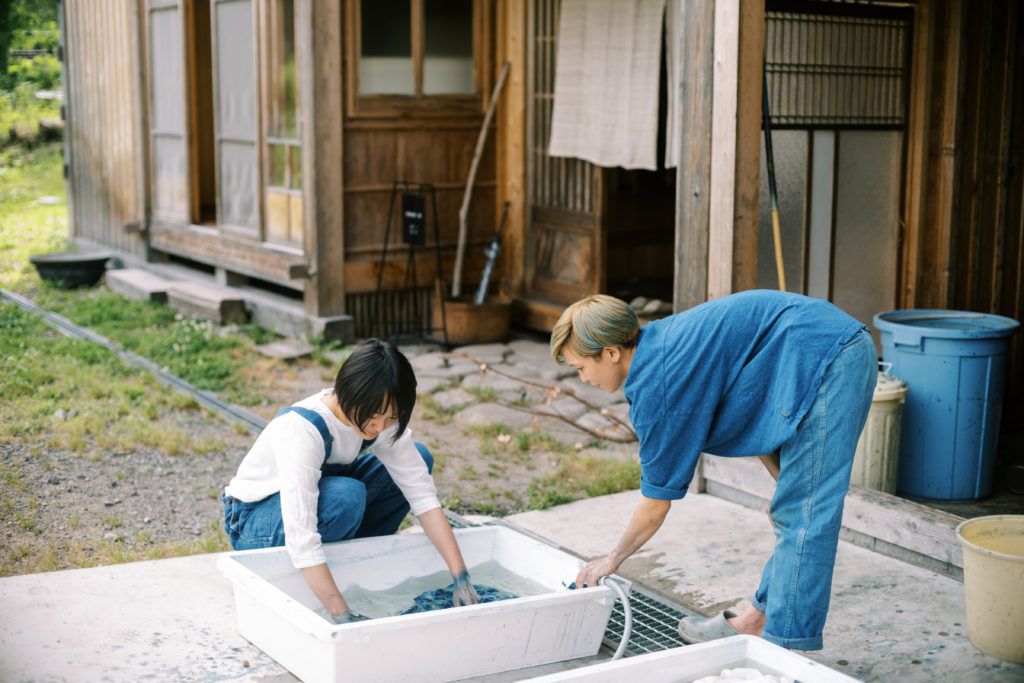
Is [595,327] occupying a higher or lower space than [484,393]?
higher

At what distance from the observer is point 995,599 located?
349 centimetres

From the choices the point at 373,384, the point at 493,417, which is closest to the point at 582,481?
the point at 493,417

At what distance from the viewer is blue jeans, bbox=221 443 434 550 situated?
371cm

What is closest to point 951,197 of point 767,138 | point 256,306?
point 767,138

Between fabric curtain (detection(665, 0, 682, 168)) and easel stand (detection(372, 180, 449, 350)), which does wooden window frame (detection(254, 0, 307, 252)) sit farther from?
fabric curtain (detection(665, 0, 682, 168))

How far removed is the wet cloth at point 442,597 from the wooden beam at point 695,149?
1869mm

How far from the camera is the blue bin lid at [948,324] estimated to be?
4.89 metres

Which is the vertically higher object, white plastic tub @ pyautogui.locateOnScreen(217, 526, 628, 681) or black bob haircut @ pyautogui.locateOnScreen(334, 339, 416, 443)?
black bob haircut @ pyautogui.locateOnScreen(334, 339, 416, 443)

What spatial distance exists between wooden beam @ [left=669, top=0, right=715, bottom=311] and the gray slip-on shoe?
177 cm

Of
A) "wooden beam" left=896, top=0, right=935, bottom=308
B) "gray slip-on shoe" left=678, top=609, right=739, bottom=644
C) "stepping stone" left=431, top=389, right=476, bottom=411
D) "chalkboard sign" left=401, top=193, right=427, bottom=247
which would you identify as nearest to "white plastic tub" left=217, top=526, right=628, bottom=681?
"gray slip-on shoe" left=678, top=609, right=739, bottom=644

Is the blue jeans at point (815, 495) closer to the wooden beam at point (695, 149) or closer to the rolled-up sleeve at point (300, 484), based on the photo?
the rolled-up sleeve at point (300, 484)

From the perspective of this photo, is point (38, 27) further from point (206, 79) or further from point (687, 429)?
point (687, 429)

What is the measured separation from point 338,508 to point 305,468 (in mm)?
305

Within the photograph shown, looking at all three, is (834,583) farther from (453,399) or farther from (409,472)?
(453,399)
